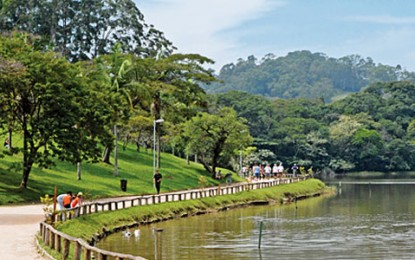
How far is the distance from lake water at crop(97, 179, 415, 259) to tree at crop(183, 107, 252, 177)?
15.9 metres

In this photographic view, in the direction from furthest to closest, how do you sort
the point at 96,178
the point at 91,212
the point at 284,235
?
the point at 96,178
the point at 284,235
the point at 91,212

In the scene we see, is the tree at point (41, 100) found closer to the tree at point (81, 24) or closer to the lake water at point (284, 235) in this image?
the lake water at point (284, 235)

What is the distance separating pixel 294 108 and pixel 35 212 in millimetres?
128910

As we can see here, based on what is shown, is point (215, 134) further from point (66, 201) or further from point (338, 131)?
point (338, 131)

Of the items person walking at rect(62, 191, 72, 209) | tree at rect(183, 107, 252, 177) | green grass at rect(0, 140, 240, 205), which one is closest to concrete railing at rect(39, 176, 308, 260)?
person walking at rect(62, 191, 72, 209)

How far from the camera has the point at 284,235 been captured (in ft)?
124

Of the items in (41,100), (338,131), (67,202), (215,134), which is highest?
(338,131)

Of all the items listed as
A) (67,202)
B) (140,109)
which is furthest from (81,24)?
(67,202)

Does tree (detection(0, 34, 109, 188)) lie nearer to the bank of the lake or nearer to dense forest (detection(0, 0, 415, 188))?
dense forest (detection(0, 0, 415, 188))

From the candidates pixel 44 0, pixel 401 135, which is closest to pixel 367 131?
pixel 401 135

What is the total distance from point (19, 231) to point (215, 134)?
1685 inches

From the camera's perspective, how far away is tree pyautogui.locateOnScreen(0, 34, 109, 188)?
43688mm

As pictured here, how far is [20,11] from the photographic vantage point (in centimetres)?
10544

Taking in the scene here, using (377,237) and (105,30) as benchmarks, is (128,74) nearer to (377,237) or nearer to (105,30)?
(377,237)
